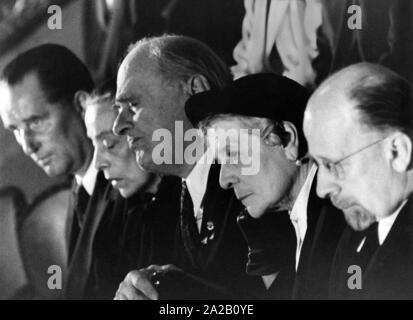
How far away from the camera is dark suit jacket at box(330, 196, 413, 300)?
309cm

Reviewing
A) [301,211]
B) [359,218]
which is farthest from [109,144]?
[359,218]

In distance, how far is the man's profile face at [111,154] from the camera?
3.17 m

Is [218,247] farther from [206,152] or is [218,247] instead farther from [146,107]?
[146,107]

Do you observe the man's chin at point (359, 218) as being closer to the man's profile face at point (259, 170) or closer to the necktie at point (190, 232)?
the man's profile face at point (259, 170)

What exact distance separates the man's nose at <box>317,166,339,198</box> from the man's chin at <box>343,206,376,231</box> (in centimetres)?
9

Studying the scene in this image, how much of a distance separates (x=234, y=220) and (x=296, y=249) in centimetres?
25

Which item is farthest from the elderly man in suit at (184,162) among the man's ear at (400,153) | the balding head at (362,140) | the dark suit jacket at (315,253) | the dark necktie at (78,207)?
the man's ear at (400,153)

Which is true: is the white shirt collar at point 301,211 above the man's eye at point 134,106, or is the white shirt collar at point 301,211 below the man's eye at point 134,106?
below

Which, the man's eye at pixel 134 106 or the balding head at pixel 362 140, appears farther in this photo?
the man's eye at pixel 134 106

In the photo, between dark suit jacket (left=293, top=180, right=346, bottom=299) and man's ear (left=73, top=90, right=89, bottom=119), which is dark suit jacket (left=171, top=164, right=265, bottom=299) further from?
man's ear (left=73, top=90, right=89, bottom=119)

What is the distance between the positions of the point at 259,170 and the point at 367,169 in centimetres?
38

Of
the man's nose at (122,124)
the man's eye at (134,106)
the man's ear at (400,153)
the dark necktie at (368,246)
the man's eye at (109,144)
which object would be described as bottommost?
the dark necktie at (368,246)

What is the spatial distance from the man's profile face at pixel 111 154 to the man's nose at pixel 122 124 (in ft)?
0.05

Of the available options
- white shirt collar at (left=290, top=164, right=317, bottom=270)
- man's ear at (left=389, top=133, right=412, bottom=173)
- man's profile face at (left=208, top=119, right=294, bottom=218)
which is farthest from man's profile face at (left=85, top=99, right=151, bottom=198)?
man's ear at (left=389, top=133, right=412, bottom=173)
